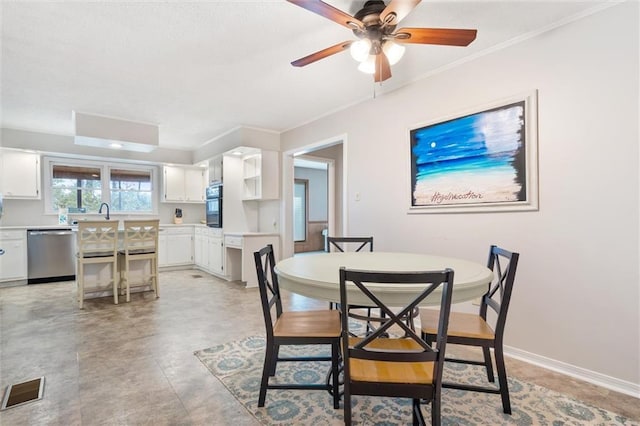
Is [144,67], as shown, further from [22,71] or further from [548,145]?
[548,145]

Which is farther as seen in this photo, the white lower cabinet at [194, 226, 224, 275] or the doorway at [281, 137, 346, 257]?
the white lower cabinet at [194, 226, 224, 275]

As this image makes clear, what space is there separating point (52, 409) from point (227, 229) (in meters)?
3.51

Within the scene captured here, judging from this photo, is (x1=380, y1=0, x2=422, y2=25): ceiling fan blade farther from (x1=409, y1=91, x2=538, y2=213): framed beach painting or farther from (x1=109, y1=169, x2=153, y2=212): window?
(x1=109, y1=169, x2=153, y2=212): window

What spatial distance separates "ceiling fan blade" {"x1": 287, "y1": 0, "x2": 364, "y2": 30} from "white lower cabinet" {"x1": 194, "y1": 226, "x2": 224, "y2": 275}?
4129 mm

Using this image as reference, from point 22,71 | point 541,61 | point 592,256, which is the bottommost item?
point 592,256

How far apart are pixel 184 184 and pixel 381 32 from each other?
18.4 feet

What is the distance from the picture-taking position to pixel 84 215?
5.56m

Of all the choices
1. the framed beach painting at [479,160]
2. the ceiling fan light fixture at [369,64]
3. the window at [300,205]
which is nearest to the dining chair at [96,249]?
the ceiling fan light fixture at [369,64]

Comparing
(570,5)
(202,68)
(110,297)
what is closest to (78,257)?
(110,297)

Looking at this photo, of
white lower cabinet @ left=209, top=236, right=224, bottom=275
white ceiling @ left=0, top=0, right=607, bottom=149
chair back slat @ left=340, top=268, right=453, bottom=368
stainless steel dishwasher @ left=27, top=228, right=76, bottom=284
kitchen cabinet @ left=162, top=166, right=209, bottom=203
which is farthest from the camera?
kitchen cabinet @ left=162, top=166, right=209, bottom=203

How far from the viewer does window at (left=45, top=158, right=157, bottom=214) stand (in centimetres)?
541

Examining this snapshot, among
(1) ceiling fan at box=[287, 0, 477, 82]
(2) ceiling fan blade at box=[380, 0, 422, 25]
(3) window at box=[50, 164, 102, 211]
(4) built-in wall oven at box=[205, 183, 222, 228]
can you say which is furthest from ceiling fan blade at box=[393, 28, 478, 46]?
(3) window at box=[50, 164, 102, 211]

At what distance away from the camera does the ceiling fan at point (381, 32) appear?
64.5 inches

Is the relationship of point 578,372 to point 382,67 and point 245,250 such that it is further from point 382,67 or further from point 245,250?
point 245,250
